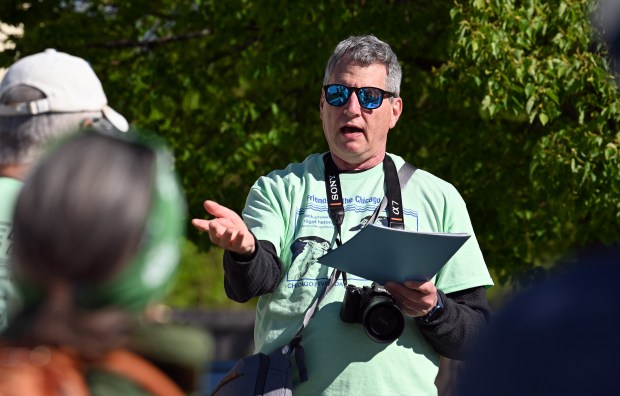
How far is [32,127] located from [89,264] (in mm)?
1132

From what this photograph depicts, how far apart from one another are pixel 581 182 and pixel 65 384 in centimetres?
621

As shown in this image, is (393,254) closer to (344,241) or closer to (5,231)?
(344,241)

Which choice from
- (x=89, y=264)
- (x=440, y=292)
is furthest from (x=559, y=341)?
(x=440, y=292)

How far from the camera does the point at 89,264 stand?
1.86 metres

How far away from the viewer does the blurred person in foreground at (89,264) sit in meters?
1.86

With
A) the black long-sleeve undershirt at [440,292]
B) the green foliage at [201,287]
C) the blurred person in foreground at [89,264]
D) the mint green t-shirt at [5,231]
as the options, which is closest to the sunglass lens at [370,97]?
the black long-sleeve undershirt at [440,292]

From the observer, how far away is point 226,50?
31.8ft

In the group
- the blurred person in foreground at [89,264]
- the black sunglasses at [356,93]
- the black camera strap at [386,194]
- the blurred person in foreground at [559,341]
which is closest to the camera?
the blurred person in foreground at [559,341]

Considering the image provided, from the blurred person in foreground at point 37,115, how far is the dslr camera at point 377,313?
1330mm

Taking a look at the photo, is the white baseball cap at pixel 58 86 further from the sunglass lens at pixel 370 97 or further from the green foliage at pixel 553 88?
the green foliage at pixel 553 88

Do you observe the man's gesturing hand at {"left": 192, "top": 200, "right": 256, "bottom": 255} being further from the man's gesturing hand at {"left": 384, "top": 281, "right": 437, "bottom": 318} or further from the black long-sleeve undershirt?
the man's gesturing hand at {"left": 384, "top": 281, "right": 437, "bottom": 318}

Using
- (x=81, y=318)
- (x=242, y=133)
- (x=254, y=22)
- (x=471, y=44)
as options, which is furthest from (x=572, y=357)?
(x=254, y=22)

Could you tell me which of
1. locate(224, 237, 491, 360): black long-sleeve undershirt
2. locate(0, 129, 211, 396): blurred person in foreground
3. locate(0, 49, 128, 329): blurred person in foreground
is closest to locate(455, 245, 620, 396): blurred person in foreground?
locate(0, 129, 211, 396): blurred person in foreground

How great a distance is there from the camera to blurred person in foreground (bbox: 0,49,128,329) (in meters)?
2.90
